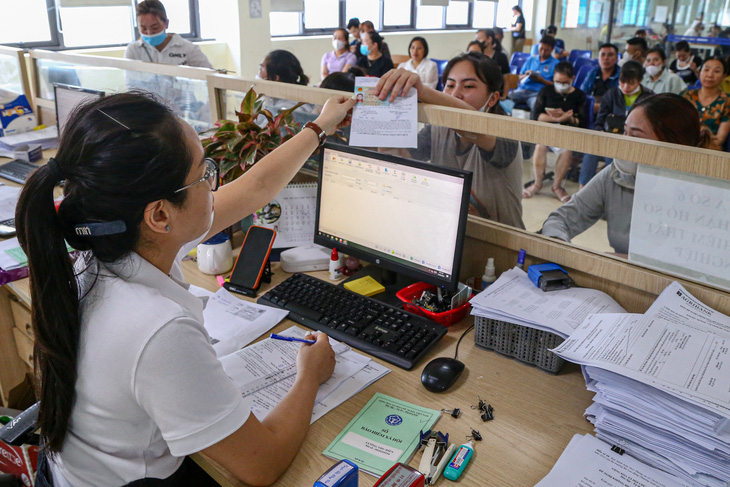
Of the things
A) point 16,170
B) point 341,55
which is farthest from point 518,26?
point 16,170

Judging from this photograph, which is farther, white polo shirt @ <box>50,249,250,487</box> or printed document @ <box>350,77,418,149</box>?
printed document @ <box>350,77,418,149</box>

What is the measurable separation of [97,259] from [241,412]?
34 cm

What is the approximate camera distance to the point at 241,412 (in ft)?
2.93

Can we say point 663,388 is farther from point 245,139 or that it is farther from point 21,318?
point 21,318

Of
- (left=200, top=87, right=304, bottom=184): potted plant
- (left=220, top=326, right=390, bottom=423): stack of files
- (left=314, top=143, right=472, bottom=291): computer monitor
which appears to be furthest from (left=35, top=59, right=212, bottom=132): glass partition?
(left=220, top=326, right=390, bottom=423): stack of files

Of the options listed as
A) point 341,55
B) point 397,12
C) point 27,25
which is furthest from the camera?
point 397,12

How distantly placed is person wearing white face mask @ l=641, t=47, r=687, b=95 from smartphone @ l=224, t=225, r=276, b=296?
506 cm

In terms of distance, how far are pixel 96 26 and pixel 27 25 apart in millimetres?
702

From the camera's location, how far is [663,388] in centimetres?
89

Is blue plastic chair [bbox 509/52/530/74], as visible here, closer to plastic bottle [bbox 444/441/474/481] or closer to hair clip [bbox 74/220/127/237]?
plastic bottle [bbox 444/441/474/481]

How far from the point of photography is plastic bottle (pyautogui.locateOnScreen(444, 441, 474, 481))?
93 centimetres

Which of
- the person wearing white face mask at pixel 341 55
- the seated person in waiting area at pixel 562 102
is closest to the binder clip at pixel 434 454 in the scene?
the seated person in waiting area at pixel 562 102

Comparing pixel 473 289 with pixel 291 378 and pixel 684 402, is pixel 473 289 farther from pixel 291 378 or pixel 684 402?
pixel 684 402

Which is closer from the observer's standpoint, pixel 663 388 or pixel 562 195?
pixel 663 388
